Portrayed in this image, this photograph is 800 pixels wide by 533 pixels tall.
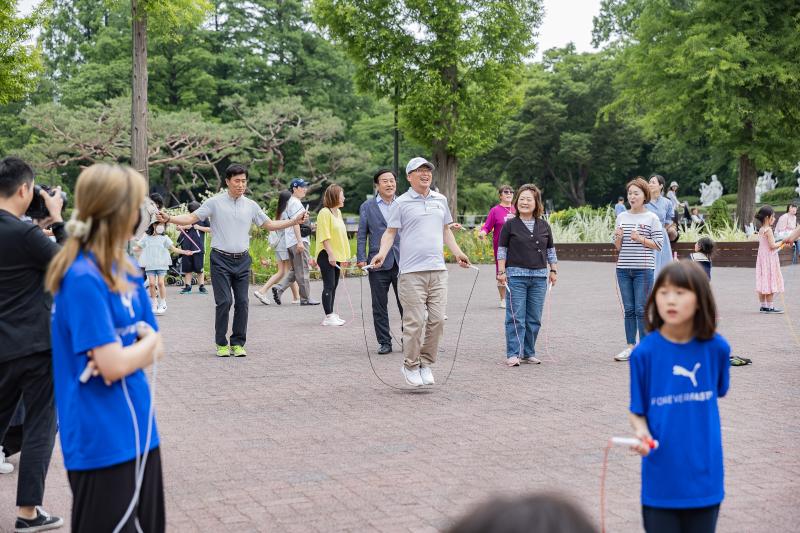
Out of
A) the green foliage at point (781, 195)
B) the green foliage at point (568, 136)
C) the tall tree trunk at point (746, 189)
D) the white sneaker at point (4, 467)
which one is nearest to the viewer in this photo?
the white sneaker at point (4, 467)

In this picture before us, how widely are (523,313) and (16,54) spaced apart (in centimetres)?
1910

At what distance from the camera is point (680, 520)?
3293mm

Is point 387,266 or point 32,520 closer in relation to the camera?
point 32,520

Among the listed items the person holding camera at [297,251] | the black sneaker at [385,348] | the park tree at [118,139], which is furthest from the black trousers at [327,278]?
the park tree at [118,139]

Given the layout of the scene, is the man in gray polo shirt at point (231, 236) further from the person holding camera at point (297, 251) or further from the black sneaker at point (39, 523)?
the black sneaker at point (39, 523)

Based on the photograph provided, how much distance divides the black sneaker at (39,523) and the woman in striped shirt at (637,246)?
6344mm

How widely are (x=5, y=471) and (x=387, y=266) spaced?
18.2 feet

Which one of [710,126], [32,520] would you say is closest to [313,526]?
[32,520]

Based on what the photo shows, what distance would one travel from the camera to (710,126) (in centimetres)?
3550

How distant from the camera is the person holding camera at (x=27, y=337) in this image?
14.9 feet

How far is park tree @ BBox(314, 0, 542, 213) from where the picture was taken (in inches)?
1382

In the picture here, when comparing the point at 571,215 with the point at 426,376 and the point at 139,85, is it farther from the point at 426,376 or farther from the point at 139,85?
the point at 426,376

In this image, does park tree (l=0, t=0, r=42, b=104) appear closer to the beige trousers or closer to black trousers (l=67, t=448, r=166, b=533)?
the beige trousers

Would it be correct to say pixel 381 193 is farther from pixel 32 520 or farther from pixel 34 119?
pixel 34 119
